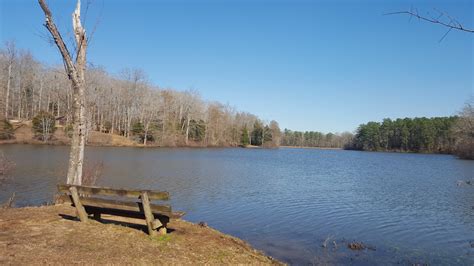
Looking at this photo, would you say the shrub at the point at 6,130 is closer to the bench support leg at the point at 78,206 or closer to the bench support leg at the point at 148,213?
the bench support leg at the point at 78,206

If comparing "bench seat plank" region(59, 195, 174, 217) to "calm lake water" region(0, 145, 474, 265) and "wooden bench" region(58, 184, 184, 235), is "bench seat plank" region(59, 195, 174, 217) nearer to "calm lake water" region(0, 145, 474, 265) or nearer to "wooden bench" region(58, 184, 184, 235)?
"wooden bench" region(58, 184, 184, 235)

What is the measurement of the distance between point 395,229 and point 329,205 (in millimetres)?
4555

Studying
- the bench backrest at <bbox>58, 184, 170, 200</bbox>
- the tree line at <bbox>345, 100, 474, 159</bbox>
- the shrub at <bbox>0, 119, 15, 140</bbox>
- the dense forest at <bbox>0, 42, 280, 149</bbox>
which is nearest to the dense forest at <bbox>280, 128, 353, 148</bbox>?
the tree line at <bbox>345, 100, 474, 159</bbox>

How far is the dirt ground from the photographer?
19.7 feet

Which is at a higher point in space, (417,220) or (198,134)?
(198,134)

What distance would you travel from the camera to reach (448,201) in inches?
779

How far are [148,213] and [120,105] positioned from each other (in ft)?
263

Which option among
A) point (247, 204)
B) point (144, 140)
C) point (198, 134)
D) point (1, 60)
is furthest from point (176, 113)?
point (247, 204)

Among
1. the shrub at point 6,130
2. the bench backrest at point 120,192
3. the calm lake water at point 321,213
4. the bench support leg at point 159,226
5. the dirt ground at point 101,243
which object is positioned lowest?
the calm lake water at point 321,213

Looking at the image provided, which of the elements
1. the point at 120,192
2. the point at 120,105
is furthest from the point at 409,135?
the point at 120,192

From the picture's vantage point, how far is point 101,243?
6848 mm

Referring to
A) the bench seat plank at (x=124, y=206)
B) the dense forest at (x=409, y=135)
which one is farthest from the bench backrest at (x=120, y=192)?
the dense forest at (x=409, y=135)

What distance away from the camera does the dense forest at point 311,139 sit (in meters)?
190

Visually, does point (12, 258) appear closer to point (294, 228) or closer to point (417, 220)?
point (294, 228)
